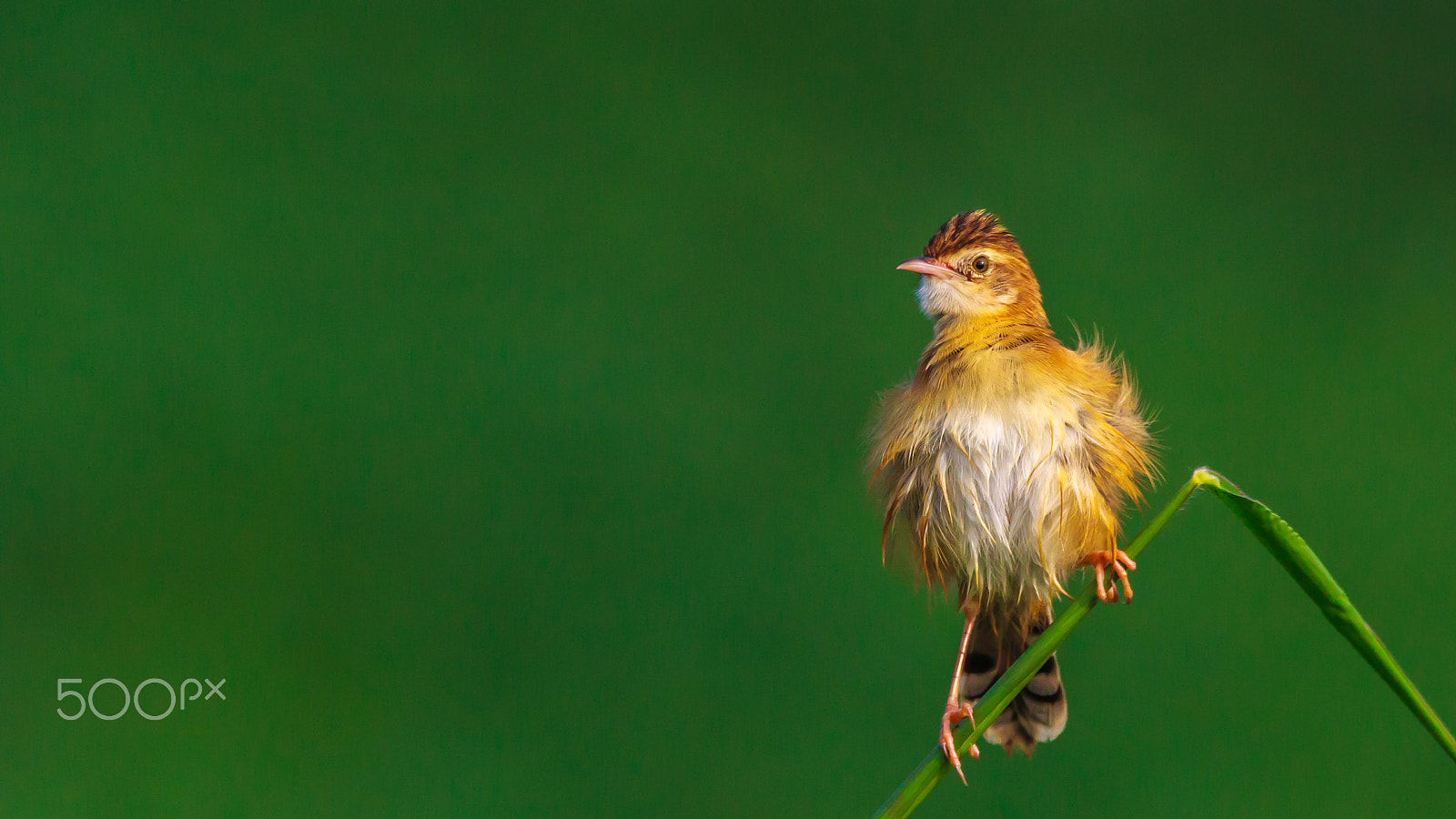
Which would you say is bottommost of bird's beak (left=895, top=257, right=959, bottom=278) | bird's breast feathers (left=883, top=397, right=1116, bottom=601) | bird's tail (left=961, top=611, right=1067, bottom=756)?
bird's tail (left=961, top=611, right=1067, bottom=756)

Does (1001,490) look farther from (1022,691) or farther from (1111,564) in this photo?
(1022,691)

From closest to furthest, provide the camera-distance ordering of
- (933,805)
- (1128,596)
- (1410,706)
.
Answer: (1410,706) → (1128,596) → (933,805)

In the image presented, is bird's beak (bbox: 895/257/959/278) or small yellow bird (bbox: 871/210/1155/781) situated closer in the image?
small yellow bird (bbox: 871/210/1155/781)

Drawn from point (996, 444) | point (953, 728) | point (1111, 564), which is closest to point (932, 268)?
point (996, 444)

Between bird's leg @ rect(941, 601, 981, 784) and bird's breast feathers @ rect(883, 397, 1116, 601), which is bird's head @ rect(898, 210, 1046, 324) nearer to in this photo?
bird's breast feathers @ rect(883, 397, 1116, 601)

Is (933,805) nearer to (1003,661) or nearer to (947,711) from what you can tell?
(1003,661)

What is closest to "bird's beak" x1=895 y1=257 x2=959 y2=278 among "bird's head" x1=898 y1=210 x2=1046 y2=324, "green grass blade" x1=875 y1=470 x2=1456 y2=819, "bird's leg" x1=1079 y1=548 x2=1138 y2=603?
"bird's head" x1=898 y1=210 x2=1046 y2=324

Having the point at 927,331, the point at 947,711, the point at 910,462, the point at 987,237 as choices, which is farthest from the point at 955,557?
the point at 927,331
